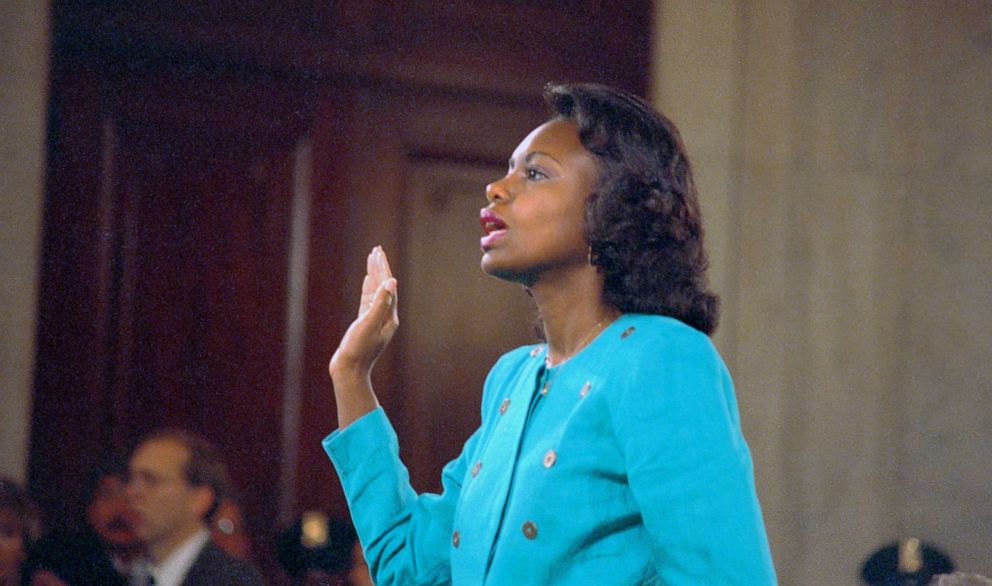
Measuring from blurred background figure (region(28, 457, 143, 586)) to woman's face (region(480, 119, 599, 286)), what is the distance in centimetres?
133

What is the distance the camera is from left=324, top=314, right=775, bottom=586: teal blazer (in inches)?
52.4

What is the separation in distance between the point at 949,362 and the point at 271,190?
6.83ft

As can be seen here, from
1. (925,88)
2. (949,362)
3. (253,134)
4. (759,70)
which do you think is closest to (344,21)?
(253,134)

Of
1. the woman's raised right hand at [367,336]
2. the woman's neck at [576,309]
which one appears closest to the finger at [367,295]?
the woman's raised right hand at [367,336]

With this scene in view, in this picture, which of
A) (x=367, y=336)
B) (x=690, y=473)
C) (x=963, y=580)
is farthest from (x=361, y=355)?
(x=963, y=580)

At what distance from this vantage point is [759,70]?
3734 millimetres

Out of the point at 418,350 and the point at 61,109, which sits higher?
the point at 61,109

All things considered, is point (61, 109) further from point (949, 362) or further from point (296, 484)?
point (949, 362)

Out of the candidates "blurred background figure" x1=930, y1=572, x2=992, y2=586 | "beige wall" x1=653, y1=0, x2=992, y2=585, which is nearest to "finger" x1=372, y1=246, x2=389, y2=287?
"blurred background figure" x1=930, y1=572, x2=992, y2=586

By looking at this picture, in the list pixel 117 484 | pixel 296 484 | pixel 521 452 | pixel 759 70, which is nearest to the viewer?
pixel 521 452

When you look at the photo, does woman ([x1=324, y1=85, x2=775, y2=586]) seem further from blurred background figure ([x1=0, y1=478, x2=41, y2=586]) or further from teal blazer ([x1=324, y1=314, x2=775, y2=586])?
blurred background figure ([x1=0, y1=478, x2=41, y2=586])

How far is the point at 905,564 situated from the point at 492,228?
210cm

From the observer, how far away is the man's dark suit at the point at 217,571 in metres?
2.44

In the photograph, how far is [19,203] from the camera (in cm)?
318
